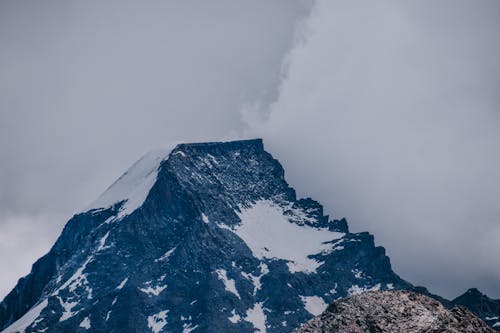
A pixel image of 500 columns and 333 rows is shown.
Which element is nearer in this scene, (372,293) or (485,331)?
(485,331)

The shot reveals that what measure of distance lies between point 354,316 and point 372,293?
3.76 m

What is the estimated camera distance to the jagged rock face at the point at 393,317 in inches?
3740

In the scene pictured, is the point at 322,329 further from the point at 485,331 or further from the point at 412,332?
the point at 485,331

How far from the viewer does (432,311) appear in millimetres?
96625

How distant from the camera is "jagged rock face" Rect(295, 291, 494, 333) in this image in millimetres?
95000

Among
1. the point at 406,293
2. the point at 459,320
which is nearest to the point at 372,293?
the point at 406,293

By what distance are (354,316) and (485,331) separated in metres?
13.6

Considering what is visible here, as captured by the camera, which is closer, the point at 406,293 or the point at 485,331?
the point at 485,331

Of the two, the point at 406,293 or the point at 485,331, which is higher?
the point at 406,293

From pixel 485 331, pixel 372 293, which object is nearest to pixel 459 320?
pixel 485 331

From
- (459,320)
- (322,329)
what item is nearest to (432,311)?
(459,320)

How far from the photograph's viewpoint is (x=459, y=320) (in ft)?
313

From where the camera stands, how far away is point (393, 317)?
9725 centimetres

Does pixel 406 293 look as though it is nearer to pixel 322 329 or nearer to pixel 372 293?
pixel 372 293
